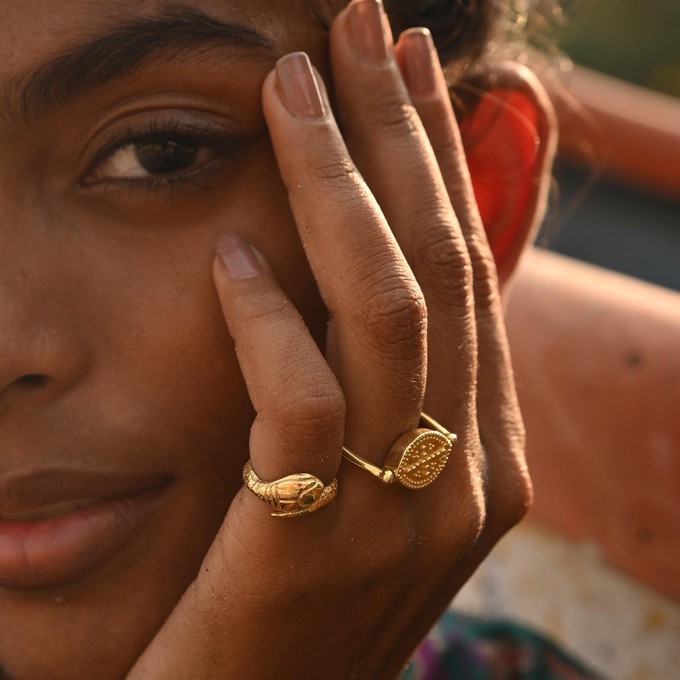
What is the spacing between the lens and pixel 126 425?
1334 millimetres

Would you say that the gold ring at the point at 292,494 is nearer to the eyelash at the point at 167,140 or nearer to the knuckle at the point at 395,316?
the knuckle at the point at 395,316

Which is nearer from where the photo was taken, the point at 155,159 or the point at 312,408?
the point at 312,408

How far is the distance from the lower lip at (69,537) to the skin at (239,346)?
3cm

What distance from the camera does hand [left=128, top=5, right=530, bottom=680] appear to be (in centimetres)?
133

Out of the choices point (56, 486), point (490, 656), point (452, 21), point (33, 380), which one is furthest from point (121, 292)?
point (490, 656)

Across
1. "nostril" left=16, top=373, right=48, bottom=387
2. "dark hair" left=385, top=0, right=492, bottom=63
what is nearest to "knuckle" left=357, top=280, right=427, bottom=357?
"nostril" left=16, top=373, right=48, bottom=387

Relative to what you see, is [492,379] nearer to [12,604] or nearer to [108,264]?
[108,264]

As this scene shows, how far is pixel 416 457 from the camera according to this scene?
1.41 m

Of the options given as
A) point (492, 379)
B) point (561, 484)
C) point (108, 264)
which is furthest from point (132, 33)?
point (561, 484)

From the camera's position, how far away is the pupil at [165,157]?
1.38 m

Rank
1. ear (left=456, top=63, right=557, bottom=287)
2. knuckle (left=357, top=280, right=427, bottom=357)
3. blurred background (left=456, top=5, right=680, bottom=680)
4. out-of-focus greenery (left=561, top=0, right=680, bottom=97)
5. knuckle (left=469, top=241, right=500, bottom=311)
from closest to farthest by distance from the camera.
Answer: knuckle (left=357, top=280, right=427, bottom=357) < knuckle (left=469, top=241, right=500, bottom=311) < ear (left=456, top=63, right=557, bottom=287) < blurred background (left=456, top=5, right=680, bottom=680) < out-of-focus greenery (left=561, top=0, right=680, bottom=97)

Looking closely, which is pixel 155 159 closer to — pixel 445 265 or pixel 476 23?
pixel 445 265

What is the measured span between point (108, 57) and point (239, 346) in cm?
42

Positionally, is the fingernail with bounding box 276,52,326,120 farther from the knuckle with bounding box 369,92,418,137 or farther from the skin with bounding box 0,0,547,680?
the knuckle with bounding box 369,92,418,137
